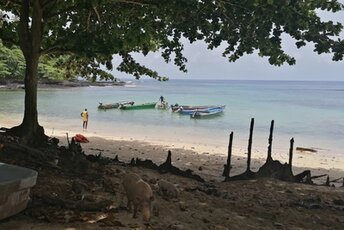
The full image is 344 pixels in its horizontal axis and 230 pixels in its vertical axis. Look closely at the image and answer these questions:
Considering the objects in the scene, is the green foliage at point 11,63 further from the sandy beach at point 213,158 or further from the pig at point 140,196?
the pig at point 140,196

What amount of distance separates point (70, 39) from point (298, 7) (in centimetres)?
611

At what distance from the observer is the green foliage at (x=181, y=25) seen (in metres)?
9.52

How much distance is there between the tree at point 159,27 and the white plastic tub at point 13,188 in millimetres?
5290

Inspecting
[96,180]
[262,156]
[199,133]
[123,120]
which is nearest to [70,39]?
[96,180]

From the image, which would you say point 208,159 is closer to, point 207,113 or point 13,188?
point 13,188

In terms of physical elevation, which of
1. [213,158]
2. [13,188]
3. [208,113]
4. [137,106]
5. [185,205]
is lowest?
[137,106]

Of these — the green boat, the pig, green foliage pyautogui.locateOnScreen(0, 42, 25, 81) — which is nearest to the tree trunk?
the pig

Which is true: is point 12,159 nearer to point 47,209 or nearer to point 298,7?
point 47,209

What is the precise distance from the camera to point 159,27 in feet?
45.4

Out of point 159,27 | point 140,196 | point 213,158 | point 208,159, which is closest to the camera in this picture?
point 140,196

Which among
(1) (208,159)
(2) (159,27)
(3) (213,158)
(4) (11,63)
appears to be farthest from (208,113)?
(2) (159,27)

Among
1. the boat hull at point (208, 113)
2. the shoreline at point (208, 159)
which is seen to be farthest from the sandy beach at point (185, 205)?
the boat hull at point (208, 113)

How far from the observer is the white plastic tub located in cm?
535

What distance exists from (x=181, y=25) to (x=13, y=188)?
814cm
